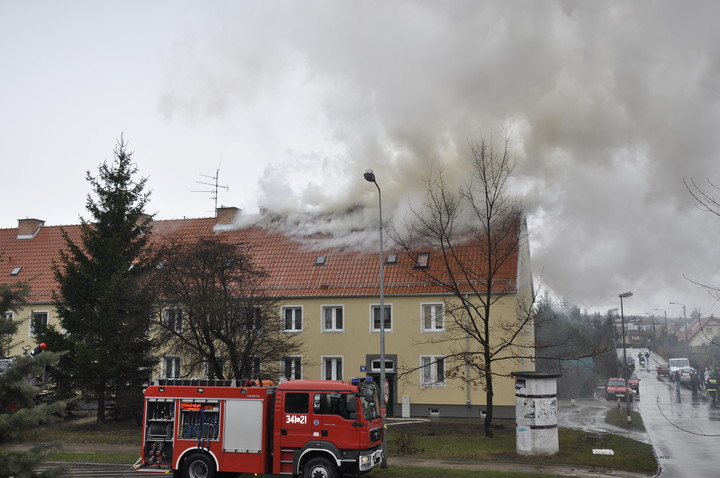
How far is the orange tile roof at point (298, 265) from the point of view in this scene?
1336 inches

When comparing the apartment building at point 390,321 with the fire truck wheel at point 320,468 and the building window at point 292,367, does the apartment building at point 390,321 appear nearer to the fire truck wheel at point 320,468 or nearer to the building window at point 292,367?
the building window at point 292,367

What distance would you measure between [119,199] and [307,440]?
792 inches

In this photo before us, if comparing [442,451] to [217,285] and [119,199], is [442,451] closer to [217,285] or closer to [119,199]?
[217,285]

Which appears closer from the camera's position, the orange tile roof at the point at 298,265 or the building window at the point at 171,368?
the building window at the point at 171,368

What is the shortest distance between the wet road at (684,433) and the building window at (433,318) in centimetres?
1105

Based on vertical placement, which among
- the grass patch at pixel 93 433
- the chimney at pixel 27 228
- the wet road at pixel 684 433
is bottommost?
the wet road at pixel 684 433

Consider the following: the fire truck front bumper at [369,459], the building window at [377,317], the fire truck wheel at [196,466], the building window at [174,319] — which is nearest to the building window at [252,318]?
the building window at [174,319]

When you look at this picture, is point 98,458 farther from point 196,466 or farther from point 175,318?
point 175,318

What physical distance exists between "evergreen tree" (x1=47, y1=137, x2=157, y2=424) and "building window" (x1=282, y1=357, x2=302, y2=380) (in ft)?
23.4

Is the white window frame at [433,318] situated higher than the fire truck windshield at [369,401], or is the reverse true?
the white window frame at [433,318]

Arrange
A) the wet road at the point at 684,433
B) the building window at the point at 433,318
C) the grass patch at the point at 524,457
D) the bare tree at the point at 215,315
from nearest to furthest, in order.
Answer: the wet road at the point at 684,433 → the grass patch at the point at 524,457 → the bare tree at the point at 215,315 → the building window at the point at 433,318

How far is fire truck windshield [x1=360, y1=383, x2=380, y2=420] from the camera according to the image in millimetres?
16422

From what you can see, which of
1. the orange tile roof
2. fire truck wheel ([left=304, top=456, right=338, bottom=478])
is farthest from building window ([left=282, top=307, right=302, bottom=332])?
fire truck wheel ([left=304, top=456, right=338, bottom=478])

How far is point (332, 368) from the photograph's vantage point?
3409 cm
